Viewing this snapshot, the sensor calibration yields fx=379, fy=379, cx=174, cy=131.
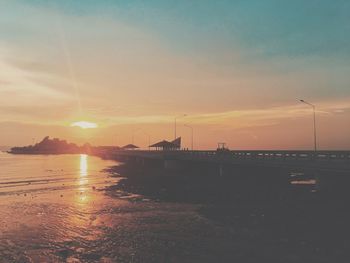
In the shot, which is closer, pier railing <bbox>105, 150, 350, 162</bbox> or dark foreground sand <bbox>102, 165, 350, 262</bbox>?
dark foreground sand <bbox>102, 165, 350, 262</bbox>

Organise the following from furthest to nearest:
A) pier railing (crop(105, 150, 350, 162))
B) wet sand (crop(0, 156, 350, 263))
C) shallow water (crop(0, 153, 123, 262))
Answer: pier railing (crop(105, 150, 350, 162)) → shallow water (crop(0, 153, 123, 262)) → wet sand (crop(0, 156, 350, 263))

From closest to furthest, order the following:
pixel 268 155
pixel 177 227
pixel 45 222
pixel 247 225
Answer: pixel 177 227, pixel 247 225, pixel 45 222, pixel 268 155

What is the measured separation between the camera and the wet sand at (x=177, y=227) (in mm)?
18953

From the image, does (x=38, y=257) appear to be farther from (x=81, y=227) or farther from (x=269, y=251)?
(x=269, y=251)

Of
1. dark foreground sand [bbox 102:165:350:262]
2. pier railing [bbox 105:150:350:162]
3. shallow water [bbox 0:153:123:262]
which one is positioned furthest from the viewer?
pier railing [bbox 105:150:350:162]

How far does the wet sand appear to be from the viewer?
62.2 ft

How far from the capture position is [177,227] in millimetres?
24891

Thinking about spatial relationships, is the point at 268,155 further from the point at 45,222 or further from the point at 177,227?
the point at 45,222

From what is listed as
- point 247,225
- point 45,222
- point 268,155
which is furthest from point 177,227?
point 268,155

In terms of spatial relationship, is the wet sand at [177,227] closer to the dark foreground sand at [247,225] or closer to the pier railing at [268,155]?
the dark foreground sand at [247,225]

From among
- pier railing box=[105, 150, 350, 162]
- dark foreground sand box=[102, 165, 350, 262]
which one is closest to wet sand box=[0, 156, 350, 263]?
dark foreground sand box=[102, 165, 350, 262]

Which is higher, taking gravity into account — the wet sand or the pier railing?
the pier railing

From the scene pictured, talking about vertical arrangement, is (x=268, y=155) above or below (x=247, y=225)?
above

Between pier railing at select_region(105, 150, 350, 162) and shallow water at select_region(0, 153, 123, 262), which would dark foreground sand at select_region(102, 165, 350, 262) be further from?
shallow water at select_region(0, 153, 123, 262)
